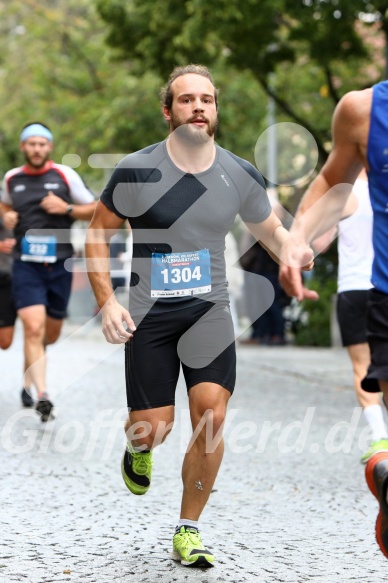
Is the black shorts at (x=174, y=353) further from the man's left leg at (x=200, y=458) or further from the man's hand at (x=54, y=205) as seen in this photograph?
the man's hand at (x=54, y=205)

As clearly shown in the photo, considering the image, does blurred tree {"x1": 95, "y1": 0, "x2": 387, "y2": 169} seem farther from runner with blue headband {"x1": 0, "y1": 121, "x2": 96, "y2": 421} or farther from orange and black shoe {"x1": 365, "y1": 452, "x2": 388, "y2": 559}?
orange and black shoe {"x1": 365, "y1": 452, "x2": 388, "y2": 559}

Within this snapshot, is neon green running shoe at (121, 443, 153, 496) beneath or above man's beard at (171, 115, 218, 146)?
beneath

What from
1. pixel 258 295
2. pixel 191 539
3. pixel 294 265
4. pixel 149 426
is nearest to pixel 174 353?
pixel 149 426

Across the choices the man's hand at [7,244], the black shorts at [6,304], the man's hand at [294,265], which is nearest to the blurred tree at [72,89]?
the black shorts at [6,304]

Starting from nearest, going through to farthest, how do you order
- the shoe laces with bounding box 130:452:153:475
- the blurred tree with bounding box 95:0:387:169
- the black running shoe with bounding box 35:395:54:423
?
1. the shoe laces with bounding box 130:452:153:475
2. the black running shoe with bounding box 35:395:54:423
3. the blurred tree with bounding box 95:0:387:169

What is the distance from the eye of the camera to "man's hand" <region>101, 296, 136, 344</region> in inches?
198

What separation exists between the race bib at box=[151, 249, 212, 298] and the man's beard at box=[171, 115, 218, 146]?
46 centimetres

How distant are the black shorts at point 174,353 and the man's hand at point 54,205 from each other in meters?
4.28

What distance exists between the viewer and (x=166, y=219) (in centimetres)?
514

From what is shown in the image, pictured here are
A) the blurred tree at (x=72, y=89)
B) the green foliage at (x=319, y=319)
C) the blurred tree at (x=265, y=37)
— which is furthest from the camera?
the blurred tree at (x=72, y=89)

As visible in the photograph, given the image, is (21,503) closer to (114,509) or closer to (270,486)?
(114,509)

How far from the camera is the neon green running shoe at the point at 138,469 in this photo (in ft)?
18.1

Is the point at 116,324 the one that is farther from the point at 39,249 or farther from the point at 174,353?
the point at 39,249

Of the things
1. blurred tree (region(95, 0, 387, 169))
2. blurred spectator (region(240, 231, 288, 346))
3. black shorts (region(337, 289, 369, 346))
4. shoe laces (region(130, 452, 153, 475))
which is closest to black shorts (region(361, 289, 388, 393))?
shoe laces (region(130, 452, 153, 475))
